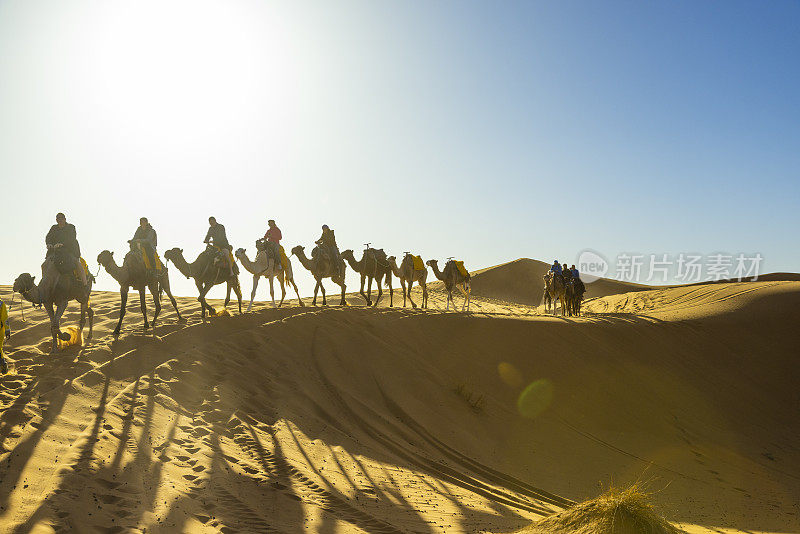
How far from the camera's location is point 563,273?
24.6m

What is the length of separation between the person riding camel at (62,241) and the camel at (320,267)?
8.28 meters

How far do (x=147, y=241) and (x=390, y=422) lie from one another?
7528 mm

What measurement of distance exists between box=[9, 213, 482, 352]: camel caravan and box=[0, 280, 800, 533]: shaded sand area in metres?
1.07

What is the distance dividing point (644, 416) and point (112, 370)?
12478 mm

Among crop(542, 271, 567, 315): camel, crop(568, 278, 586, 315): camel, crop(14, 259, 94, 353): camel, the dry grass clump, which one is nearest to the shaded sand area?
crop(14, 259, 94, 353): camel

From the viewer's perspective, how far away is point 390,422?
10.3 m

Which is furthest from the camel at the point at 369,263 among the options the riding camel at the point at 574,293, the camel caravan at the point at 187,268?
the riding camel at the point at 574,293

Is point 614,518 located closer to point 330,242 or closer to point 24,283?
point 24,283

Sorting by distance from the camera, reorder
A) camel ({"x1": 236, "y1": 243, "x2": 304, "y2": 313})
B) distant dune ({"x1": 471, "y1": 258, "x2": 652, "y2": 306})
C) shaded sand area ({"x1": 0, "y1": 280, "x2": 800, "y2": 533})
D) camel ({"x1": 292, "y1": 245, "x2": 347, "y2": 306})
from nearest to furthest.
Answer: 1. shaded sand area ({"x1": 0, "y1": 280, "x2": 800, "y2": 533})
2. camel ({"x1": 236, "y1": 243, "x2": 304, "y2": 313})
3. camel ({"x1": 292, "y1": 245, "x2": 347, "y2": 306})
4. distant dune ({"x1": 471, "y1": 258, "x2": 652, "y2": 306})

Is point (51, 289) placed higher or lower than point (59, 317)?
higher

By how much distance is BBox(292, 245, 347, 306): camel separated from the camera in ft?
61.4

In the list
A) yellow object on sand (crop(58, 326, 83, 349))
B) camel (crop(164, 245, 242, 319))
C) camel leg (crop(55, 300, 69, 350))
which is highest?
camel (crop(164, 245, 242, 319))

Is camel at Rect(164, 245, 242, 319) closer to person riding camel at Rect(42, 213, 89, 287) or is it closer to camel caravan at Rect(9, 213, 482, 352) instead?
camel caravan at Rect(9, 213, 482, 352)

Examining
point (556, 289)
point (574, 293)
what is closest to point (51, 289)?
point (556, 289)
